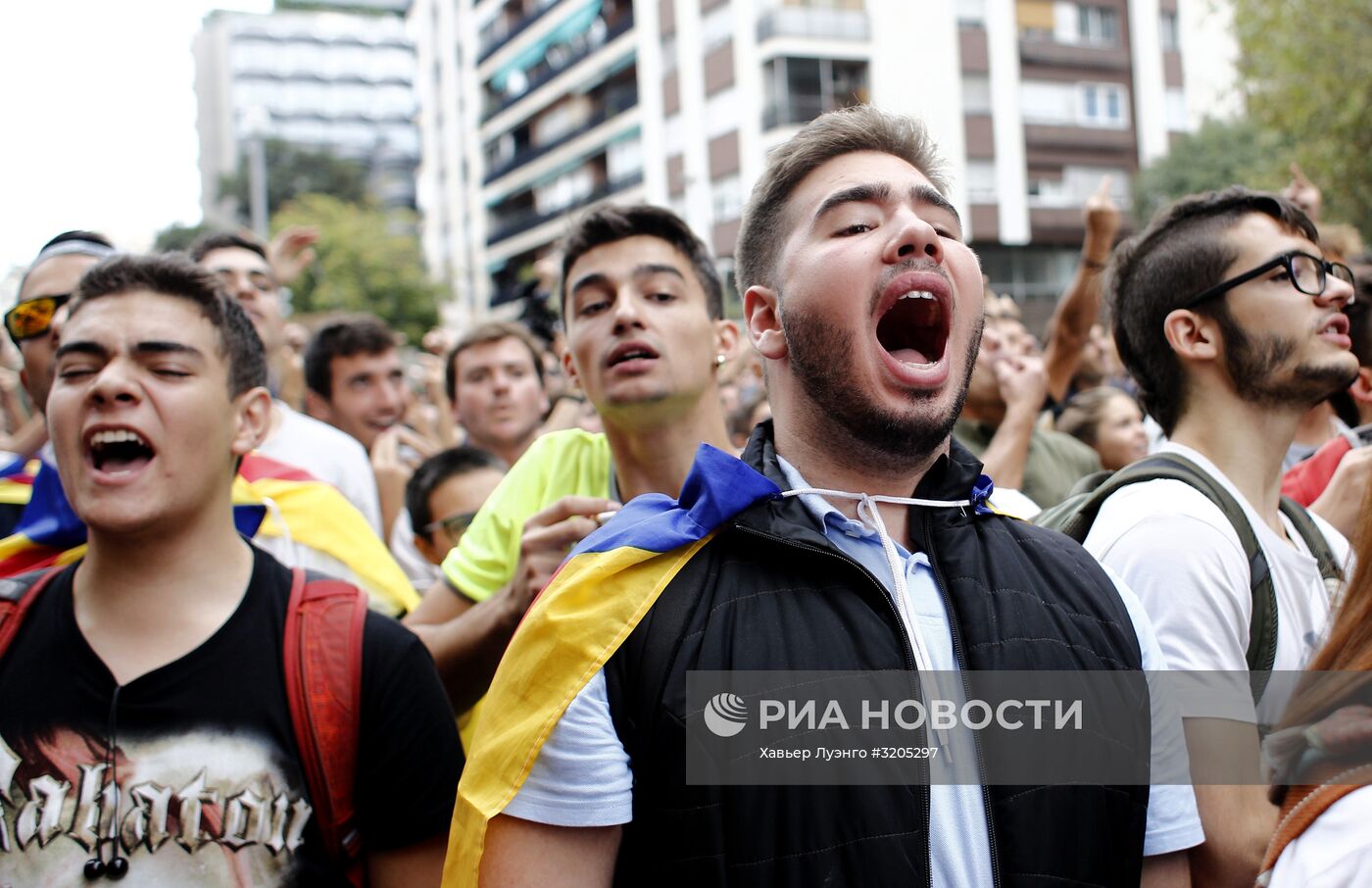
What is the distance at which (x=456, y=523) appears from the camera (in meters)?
4.27

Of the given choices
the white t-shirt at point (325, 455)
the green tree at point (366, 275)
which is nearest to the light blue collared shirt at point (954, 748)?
the white t-shirt at point (325, 455)

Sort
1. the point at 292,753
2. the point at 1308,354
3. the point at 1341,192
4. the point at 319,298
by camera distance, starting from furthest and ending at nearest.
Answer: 1. the point at 319,298
2. the point at 1341,192
3. the point at 1308,354
4. the point at 292,753

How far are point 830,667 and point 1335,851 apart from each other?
683 millimetres

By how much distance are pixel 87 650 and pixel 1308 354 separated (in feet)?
9.40

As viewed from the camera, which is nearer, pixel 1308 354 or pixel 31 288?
pixel 1308 354

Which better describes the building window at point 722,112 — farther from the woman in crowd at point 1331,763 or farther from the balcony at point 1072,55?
the woman in crowd at point 1331,763

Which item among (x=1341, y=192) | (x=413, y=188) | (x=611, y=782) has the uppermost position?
(x=413, y=188)

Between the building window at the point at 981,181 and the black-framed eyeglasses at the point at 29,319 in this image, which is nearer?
the black-framed eyeglasses at the point at 29,319

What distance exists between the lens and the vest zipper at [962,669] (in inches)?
65.0

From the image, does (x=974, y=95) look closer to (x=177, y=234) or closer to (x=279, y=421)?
(x=279, y=421)

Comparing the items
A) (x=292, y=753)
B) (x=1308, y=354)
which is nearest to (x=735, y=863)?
(x=292, y=753)

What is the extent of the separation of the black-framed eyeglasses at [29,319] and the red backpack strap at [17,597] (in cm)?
114

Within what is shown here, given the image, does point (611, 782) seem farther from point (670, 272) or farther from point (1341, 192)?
point (1341, 192)

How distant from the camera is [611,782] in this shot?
167 centimetres
